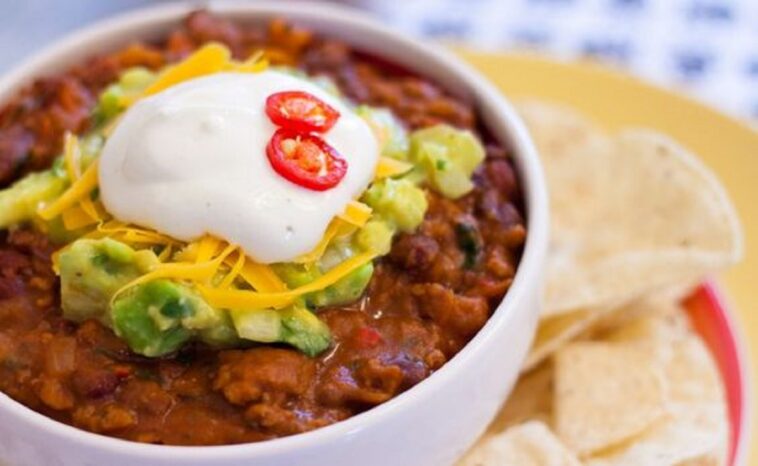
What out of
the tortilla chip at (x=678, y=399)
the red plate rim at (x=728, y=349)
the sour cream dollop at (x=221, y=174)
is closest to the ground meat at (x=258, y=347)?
the sour cream dollop at (x=221, y=174)

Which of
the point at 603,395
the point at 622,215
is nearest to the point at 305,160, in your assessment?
the point at 603,395

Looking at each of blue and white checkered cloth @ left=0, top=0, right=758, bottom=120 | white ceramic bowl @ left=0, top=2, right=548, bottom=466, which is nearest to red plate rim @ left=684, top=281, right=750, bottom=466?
white ceramic bowl @ left=0, top=2, right=548, bottom=466

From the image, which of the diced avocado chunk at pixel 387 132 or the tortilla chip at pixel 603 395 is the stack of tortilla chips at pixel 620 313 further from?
the diced avocado chunk at pixel 387 132

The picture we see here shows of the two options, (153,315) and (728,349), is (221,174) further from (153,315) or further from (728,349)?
(728,349)

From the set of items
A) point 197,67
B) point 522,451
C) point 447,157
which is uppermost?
point 197,67

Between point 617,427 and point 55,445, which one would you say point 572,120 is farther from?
point 55,445

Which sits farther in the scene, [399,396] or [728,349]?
[728,349]

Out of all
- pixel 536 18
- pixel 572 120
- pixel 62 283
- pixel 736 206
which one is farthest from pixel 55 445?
pixel 536 18

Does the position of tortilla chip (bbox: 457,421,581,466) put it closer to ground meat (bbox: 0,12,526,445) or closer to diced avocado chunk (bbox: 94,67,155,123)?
ground meat (bbox: 0,12,526,445)
